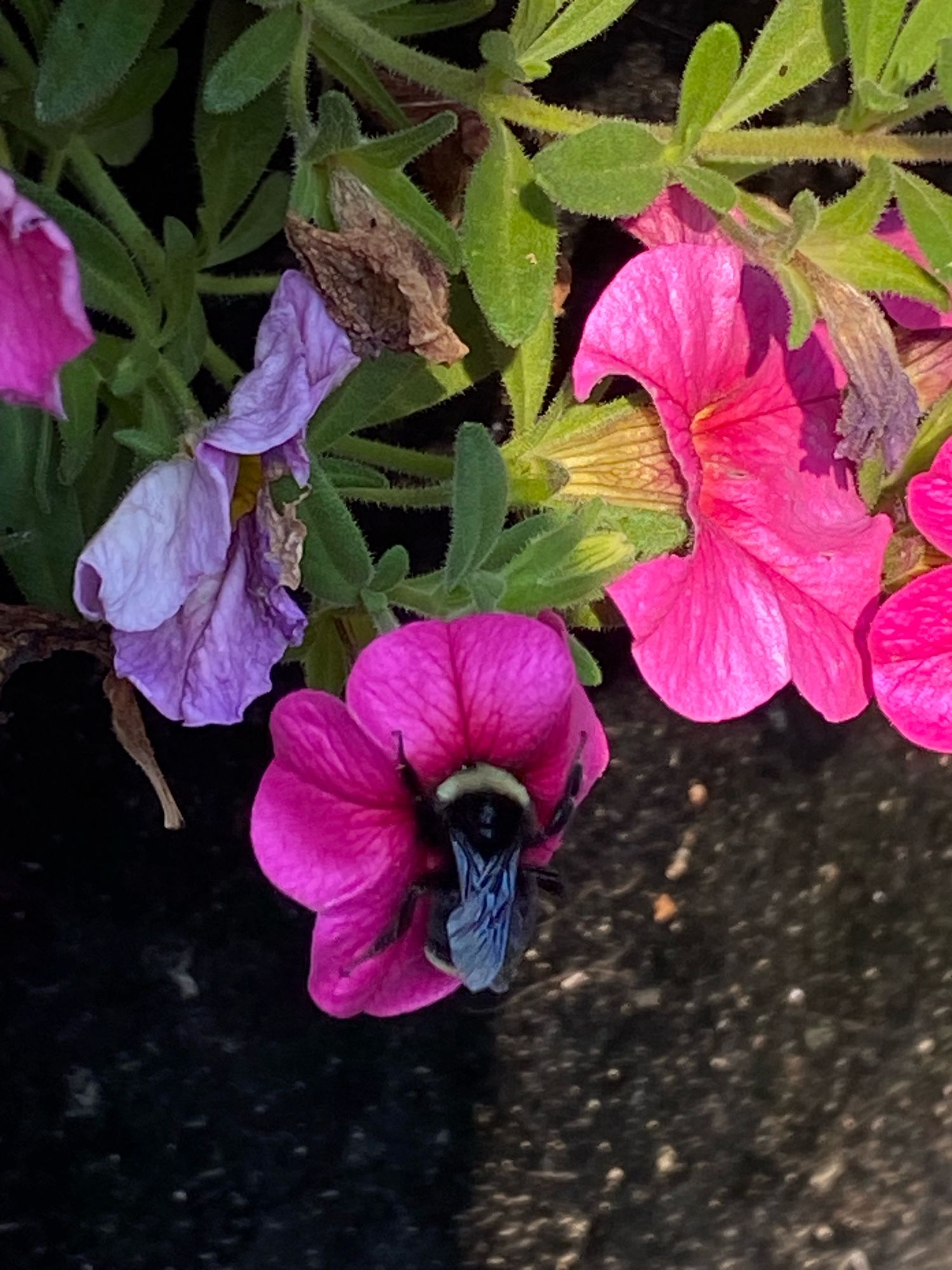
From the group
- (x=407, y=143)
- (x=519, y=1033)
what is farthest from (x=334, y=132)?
(x=519, y=1033)

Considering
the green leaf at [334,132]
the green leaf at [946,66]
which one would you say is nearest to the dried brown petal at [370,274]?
the green leaf at [334,132]

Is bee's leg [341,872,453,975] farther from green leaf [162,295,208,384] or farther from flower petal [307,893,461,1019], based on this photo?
green leaf [162,295,208,384]

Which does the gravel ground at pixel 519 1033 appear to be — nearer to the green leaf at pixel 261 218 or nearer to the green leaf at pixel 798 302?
the green leaf at pixel 261 218

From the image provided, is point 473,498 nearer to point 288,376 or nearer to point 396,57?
point 288,376

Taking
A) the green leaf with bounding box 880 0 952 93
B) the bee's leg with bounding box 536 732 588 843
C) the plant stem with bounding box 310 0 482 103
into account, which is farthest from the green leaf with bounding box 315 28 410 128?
the bee's leg with bounding box 536 732 588 843

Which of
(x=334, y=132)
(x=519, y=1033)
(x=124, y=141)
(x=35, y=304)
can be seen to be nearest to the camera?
(x=35, y=304)
